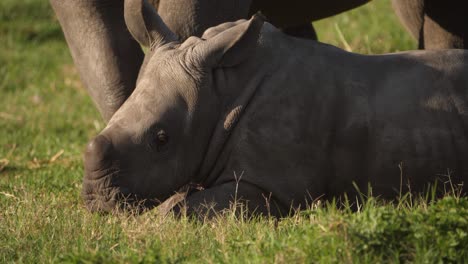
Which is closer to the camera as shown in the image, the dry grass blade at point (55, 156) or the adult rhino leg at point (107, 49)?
the adult rhino leg at point (107, 49)

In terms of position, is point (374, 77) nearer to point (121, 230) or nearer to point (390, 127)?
point (390, 127)

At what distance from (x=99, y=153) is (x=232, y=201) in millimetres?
711

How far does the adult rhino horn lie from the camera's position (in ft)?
20.5

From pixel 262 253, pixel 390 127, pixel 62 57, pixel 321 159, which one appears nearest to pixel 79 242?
pixel 262 253

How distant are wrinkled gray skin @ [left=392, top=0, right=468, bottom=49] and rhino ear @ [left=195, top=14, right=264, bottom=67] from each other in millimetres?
Answer: 3007

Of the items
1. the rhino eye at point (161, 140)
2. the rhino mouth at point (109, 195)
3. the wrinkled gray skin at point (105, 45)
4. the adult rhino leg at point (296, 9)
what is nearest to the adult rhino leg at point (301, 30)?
the adult rhino leg at point (296, 9)

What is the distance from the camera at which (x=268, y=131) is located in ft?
19.5

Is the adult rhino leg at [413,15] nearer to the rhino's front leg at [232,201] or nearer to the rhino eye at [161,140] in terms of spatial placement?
the rhino's front leg at [232,201]

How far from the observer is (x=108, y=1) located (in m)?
7.14

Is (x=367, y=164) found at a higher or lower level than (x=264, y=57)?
lower

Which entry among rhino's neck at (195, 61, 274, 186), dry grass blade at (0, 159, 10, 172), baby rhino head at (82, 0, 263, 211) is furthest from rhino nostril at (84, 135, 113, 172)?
dry grass blade at (0, 159, 10, 172)

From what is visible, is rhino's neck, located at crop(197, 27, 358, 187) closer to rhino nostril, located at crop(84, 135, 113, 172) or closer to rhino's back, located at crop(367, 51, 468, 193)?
rhino's back, located at crop(367, 51, 468, 193)

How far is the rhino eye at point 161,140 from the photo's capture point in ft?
19.4

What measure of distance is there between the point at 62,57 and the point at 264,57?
7.68m
